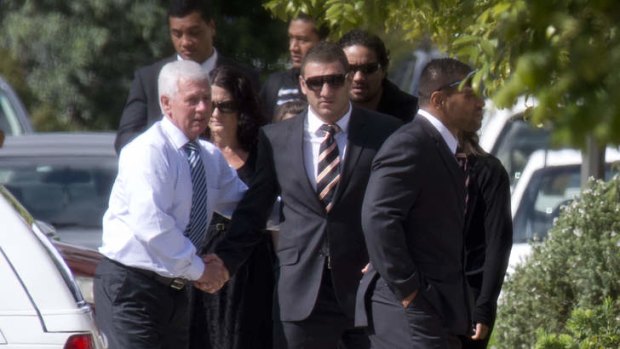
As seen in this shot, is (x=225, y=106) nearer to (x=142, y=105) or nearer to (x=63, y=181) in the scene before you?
(x=142, y=105)

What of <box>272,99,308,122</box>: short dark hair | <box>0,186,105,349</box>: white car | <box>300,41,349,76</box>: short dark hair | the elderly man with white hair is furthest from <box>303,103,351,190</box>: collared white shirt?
<box>0,186,105,349</box>: white car

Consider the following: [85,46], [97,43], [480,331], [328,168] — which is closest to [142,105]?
[328,168]

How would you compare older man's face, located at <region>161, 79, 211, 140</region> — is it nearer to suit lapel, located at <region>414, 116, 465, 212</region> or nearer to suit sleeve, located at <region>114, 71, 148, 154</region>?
suit lapel, located at <region>414, 116, 465, 212</region>

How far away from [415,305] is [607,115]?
3.30 meters

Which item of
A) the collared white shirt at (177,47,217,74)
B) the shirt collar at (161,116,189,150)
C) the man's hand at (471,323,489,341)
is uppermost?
the collared white shirt at (177,47,217,74)

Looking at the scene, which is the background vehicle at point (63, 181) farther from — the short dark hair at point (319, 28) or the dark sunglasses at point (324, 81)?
the dark sunglasses at point (324, 81)

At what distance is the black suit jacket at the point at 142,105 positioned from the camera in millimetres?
7832

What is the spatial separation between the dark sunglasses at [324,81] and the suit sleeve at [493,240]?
848 millimetres

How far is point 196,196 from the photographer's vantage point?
640 centimetres

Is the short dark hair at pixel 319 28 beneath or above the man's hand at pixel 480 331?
above

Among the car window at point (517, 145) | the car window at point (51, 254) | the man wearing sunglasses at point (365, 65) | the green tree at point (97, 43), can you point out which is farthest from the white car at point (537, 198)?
the green tree at point (97, 43)

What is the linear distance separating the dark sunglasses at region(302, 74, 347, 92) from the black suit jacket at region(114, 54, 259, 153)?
1.32 meters

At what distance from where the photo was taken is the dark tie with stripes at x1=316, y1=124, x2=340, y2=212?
6395 mm

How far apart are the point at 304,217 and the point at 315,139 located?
1.29 feet
